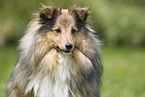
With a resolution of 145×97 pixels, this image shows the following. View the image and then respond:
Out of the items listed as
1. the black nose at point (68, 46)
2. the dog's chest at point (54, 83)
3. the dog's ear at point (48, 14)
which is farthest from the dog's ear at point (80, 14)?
the dog's chest at point (54, 83)

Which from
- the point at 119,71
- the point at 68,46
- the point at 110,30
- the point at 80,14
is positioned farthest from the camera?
the point at 110,30

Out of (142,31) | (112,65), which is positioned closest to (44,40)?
(112,65)

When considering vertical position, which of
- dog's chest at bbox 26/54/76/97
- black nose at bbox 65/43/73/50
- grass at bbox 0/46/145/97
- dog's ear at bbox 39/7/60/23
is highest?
dog's ear at bbox 39/7/60/23

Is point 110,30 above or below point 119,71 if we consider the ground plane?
above

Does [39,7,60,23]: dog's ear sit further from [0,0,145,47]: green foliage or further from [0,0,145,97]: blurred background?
[0,0,145,47]: green foliage

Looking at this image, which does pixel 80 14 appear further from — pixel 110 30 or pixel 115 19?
pixel 115 19

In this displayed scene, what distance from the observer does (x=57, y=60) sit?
4.22 meters

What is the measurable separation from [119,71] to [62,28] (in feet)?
14.8

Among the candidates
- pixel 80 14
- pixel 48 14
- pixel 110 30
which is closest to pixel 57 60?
pixel 48 14

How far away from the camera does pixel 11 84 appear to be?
4477 millimetres

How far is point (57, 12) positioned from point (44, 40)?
52cm

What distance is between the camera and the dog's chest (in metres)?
4.14

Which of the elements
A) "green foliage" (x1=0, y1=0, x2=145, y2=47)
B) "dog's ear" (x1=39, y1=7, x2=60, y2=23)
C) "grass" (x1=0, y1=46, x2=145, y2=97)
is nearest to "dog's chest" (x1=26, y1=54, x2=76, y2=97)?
"dog's ear" (x1=39, y1=7, x2=60, y2=23)

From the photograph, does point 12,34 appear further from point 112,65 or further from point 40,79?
point 40,79
